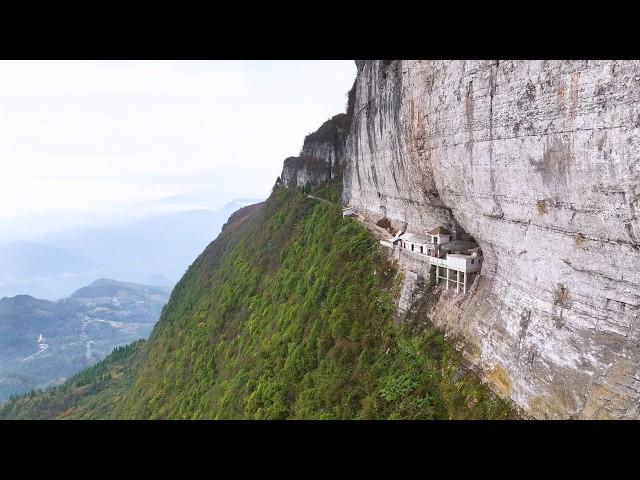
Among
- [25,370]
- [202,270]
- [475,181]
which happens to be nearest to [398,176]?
[475,181]

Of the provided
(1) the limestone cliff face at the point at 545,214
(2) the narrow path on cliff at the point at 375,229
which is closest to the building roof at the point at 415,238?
(2) the narrow path on cliff at the point at 375,229

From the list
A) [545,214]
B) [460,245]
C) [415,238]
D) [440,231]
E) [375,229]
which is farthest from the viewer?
[375,229]

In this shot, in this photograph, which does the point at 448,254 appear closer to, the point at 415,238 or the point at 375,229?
the point at 415,238

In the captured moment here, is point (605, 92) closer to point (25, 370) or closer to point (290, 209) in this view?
point (290, 209)

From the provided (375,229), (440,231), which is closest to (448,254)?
(440,231)

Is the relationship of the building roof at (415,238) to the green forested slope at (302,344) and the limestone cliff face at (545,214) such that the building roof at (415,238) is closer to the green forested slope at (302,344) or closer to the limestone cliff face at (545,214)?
the green forested slope at (302,344)
